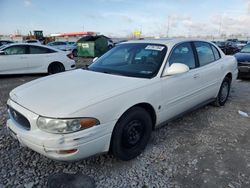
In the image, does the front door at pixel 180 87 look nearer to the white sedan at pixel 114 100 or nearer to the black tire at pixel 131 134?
A: the white sedan at pixel 114 100

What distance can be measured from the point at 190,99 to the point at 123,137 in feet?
5.19

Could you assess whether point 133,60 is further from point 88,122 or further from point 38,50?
point 38,50

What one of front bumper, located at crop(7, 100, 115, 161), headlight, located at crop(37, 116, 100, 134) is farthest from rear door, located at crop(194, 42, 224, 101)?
headlight, located at crop(37, 116, 100, 134)

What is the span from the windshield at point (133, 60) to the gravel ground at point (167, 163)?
113 cm

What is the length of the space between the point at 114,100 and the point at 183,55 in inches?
71.8

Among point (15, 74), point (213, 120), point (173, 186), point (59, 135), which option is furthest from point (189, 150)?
point (15, 74)

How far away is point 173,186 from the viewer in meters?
2.60

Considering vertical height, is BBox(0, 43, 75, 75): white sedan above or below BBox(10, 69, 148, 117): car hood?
below

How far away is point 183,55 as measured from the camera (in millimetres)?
3904

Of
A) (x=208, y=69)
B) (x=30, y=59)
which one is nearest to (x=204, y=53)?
(x=208, y=69)

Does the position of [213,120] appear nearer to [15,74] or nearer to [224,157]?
[224,157]

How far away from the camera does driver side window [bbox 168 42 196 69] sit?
3.64 m

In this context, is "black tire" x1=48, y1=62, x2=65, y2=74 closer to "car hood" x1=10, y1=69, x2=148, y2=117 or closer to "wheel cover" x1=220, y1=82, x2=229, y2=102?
"car hood" x1=10, y1=69, x2=148, y2=117

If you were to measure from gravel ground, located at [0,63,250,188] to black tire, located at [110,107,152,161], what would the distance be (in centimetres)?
15
